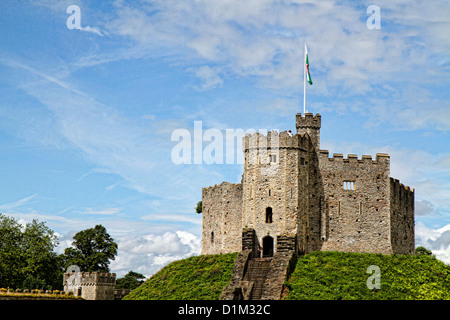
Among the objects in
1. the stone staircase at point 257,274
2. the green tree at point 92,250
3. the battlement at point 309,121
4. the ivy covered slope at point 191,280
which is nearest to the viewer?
the stone staircase at point 257,274

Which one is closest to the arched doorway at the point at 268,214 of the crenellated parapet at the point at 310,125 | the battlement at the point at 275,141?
the battlement at the point at 275,141

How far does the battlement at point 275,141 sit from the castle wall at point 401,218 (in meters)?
10.7

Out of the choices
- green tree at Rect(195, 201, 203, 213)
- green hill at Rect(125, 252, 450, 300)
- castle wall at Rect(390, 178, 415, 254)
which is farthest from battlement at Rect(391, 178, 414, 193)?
green tree at Rect(195, 201, 203, 213)

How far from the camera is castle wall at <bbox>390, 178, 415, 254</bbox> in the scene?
222 ft

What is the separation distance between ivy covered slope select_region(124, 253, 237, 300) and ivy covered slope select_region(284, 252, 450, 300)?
6825mm

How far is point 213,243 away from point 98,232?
26.1 metres

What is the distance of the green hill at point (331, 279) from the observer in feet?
181

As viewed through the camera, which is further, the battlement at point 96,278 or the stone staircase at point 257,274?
the battlement at point 96,278

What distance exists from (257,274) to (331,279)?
21.1 feet

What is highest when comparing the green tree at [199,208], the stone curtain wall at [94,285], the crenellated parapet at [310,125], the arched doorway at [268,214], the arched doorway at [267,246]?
the crenellated parapet at [310,125]

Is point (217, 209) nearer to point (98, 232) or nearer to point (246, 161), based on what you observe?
point (246, 161)

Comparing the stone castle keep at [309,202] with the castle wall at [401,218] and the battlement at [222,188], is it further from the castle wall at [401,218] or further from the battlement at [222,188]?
the battlement at [222,188]

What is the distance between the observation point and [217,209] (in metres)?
73.3
